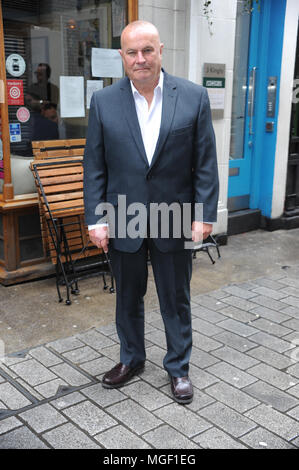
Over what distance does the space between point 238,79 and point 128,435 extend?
5.07 meters

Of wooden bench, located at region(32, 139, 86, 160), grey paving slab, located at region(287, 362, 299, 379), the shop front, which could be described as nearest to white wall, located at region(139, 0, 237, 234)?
the shop front

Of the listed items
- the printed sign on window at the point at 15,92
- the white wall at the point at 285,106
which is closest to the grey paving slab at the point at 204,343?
the printed sign on window at the point at 15,92

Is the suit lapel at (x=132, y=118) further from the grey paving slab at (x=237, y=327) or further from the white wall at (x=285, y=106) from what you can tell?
the white wall at (x=285, y=106)

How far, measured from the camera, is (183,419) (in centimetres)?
300

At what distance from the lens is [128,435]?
284 cm

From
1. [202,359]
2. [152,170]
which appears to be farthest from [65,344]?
[152,170]

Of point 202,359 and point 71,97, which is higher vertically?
point 71,97

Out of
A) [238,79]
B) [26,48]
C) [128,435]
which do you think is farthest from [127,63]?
[238,79]

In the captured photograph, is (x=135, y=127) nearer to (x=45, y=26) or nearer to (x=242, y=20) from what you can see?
(x=45, y=26)

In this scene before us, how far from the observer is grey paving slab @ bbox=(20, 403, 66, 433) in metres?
2.92

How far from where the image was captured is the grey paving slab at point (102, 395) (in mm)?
3170

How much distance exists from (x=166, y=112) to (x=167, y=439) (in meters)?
1.78

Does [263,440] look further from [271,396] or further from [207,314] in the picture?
[207,314]

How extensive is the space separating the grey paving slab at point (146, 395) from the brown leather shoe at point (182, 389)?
6 cm
